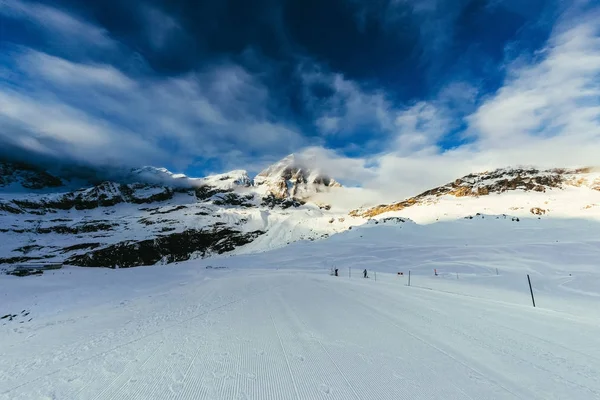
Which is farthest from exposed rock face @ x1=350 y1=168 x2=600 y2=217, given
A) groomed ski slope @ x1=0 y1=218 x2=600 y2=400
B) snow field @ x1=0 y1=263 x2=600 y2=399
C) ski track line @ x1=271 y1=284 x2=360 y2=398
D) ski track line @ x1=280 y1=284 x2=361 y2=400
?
ski track line @ x1=280 y1=284 x2=361 y2=400

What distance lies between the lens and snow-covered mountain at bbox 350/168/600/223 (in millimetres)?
83250

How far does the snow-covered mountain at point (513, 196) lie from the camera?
83250 mm

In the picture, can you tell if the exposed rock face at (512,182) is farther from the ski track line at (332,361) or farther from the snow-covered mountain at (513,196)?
the ski track line at (332,361)

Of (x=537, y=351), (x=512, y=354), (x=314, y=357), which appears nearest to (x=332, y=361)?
(x=314, y=357)

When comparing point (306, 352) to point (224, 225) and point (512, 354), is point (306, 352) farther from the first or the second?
point (224, 225)

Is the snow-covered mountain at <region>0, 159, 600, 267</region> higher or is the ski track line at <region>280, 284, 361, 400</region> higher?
the snow-covered mountain at <region>0, 159, 600, 267</region>

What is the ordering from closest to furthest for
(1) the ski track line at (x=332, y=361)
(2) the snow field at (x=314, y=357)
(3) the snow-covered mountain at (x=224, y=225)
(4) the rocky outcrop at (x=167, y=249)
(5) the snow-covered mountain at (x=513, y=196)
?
(1) the ski track line at (x=332, y=361) → (2) the snow field at (x=314, y=357) → (5) the snow-covered mountain at (x=513, y=196) → (3) the snow-covered mountain at (x=224, y=225) → (4) the rocky outcrop at (x=167, y=249)

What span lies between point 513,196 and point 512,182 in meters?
33.7

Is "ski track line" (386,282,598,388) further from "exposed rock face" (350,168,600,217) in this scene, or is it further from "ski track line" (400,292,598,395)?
"exposed rock face" (350,168,600,217)

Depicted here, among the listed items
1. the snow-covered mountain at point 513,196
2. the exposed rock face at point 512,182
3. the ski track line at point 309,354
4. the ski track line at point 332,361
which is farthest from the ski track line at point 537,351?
the exposed rock face at point 512,182

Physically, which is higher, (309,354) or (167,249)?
(309,354)

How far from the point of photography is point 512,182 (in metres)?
139

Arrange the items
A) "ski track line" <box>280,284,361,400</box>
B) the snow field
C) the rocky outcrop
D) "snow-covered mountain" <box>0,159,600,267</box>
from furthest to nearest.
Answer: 1. the rocky outcrop
2. "snow-covered mountain" <box>0,159,600,267</box>
3. the snow field
4. "ski track line" <box>280,284,361,400</box>

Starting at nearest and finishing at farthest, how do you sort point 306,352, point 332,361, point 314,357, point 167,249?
point 332,361 → point 314,357 → point 306,352 → point 167,249
